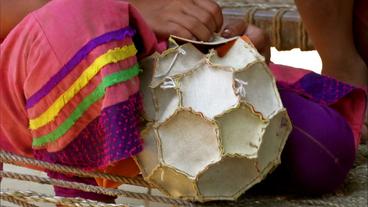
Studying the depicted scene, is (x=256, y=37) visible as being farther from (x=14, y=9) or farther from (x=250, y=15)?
(x=250, y=15)

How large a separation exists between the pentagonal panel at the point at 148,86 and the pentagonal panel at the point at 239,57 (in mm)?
74

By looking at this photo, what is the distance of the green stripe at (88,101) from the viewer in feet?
3.14

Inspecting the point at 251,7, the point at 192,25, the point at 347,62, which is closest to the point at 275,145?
the point at 192,25

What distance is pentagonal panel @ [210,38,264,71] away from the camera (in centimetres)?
102

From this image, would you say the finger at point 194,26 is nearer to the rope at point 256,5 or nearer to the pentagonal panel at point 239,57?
the pentagonal panel at point 239,57

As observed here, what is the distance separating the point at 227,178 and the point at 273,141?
76 mm

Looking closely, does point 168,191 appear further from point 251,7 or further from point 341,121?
point 251,7

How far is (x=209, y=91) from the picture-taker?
99cm

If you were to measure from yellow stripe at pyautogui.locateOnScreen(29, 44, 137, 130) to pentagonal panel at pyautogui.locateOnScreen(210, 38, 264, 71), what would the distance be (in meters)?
0.11

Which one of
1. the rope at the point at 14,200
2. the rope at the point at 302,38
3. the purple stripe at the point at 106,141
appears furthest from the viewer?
the rope at the point at 302,38

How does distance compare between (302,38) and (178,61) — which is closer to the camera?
(178,61)

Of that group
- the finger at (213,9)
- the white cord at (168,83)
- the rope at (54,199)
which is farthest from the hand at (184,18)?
the rope at (54,199)

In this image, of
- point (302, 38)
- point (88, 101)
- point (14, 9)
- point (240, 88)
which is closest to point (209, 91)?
point (240, 88)

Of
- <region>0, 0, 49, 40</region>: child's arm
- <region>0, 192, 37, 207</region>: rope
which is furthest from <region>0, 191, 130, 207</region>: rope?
<region>0, 0, 49, 40</region>: child's arm
